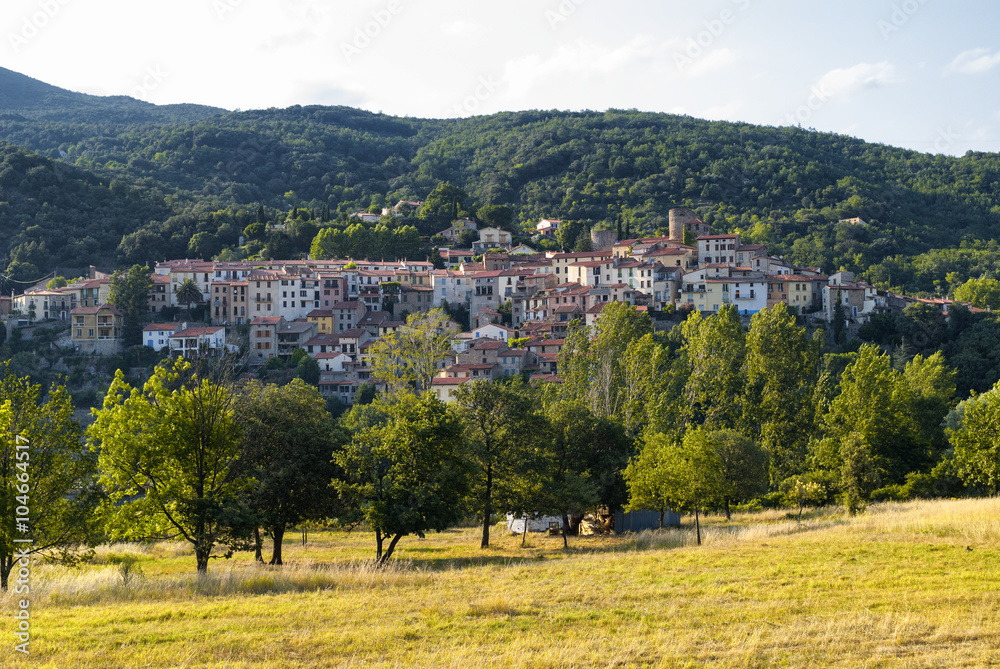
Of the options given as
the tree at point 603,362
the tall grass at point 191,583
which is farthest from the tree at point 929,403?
the tall grass at point 191,583

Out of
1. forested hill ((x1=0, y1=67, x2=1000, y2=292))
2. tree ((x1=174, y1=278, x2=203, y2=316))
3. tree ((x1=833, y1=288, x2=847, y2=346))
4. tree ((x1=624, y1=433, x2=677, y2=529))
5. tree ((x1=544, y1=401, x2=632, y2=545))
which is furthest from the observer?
forested hill ((x1=0, y1=67, x2=1000, y2=292))

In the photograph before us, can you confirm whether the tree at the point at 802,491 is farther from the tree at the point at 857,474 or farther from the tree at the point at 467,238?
the tree at the point at 467,238

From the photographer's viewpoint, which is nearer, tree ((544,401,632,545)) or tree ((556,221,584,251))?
tree ((544,401,632,545))

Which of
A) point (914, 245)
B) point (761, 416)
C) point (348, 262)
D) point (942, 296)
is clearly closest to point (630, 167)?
point (914, 245)

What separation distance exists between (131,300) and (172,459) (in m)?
75.5

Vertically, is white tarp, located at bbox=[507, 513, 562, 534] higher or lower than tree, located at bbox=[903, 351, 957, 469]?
lower

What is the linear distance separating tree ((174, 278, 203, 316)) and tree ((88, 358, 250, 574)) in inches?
3025

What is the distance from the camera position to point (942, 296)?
118812mm

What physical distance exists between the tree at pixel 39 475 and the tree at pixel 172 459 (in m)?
1.34

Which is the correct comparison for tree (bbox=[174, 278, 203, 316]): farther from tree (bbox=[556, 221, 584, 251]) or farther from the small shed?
the small shed

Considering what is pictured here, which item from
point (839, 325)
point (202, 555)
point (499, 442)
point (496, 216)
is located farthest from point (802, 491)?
point (496, 216)

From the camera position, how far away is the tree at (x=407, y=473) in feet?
94.7

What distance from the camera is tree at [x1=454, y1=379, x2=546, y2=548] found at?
117 feet

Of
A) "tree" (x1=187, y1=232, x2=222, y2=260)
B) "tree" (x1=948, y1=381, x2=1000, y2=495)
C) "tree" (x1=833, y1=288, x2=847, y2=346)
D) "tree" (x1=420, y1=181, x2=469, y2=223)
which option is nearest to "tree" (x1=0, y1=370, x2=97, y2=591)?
"tree" (x1=948, y1=381, x2=1000, y2=495)
